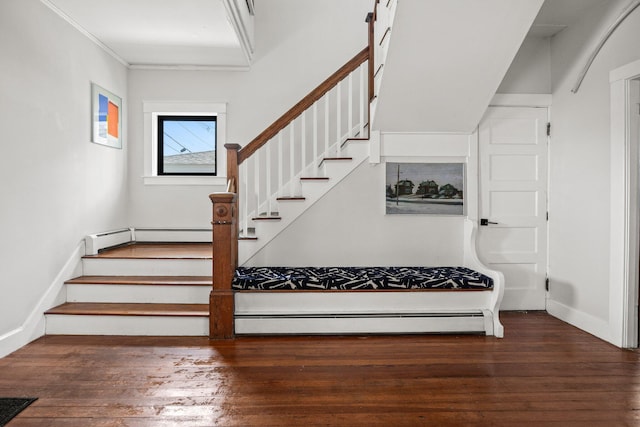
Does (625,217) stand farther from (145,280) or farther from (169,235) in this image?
(169,235)

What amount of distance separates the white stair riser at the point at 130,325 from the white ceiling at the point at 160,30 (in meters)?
2.52

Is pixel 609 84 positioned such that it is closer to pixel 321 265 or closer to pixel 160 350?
pixel 321 265

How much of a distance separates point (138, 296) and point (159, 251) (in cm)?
81

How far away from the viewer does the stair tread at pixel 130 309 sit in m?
3.37

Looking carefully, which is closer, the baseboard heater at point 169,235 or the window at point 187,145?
the baseboard heater at point 169,235

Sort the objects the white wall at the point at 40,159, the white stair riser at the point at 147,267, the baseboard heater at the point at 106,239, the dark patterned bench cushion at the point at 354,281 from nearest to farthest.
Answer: the white wall at the point at 40,159, the dark patterned bench cushion at the point at 354,281, the white stair riser at the point at 147,267, the baseboard heater at the point at 106,239

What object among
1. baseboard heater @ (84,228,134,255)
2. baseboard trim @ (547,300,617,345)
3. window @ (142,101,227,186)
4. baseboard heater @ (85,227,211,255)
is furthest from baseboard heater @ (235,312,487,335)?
window @ (142,101,227,186)

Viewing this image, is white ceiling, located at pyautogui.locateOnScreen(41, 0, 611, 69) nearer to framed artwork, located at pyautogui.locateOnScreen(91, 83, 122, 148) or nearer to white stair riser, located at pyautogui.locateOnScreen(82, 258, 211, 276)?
framed artwork, located at pyautogui.locateOnScreen(91, 83, 122, 148)

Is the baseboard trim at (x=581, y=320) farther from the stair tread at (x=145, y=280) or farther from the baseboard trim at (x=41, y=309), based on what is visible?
the baseboard trim at (x=41, y=309)

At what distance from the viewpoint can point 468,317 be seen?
3461mm


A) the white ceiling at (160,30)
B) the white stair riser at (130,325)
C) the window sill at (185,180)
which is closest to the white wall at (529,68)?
the white ceiling at (160,30)

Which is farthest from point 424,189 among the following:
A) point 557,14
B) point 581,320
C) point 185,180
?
point 185,180

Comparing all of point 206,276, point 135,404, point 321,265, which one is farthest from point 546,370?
point 206,276

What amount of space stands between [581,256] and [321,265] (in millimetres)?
2364
